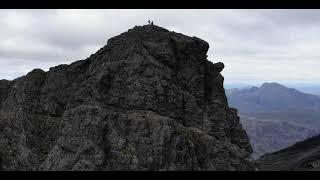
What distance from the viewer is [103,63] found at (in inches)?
2260

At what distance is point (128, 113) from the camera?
49.2 m

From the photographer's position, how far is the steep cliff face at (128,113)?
44531mm

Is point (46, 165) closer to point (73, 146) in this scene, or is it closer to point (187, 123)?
point (73, 146)

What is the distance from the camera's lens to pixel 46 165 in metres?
45.5

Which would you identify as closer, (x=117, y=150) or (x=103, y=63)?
(x=117, y=150)

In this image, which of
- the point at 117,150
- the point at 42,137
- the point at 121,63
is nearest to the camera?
the point at 117,150

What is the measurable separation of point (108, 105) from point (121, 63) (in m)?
6.33

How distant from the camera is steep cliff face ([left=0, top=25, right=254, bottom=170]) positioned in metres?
44.5

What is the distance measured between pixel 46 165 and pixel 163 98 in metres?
15.4

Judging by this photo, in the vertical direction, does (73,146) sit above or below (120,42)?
below
